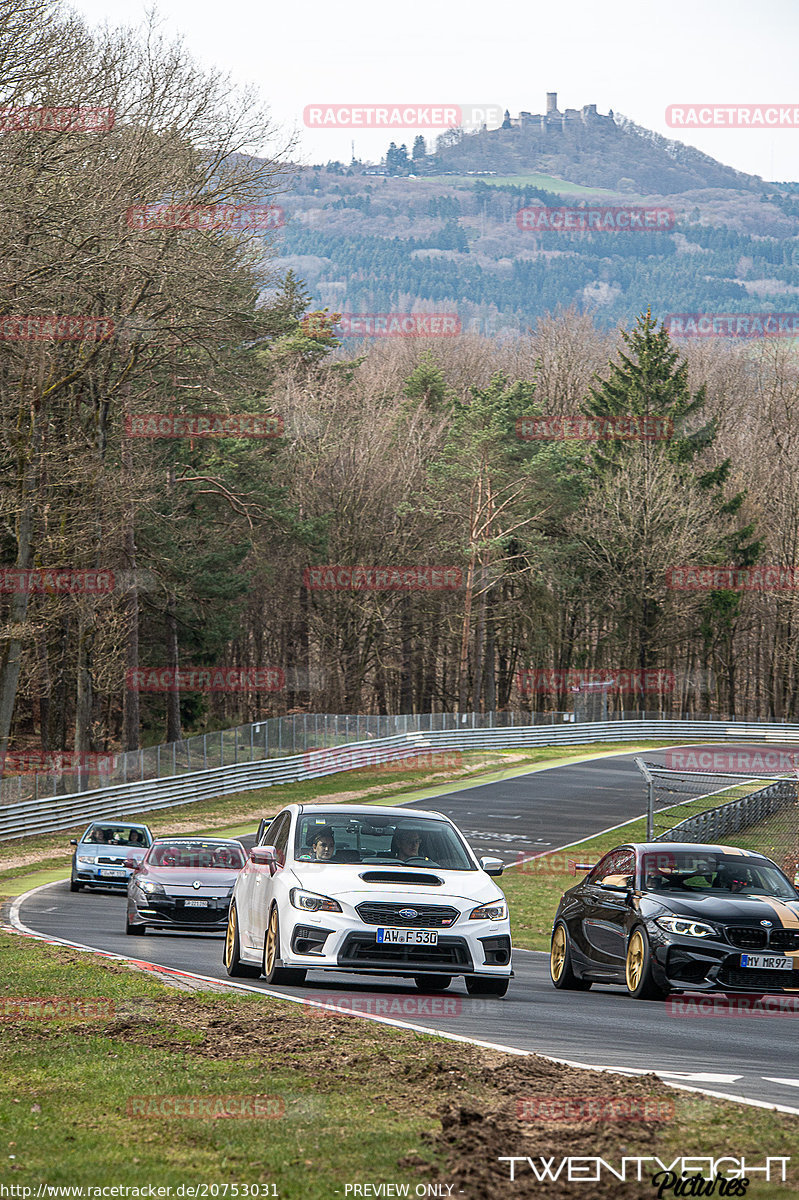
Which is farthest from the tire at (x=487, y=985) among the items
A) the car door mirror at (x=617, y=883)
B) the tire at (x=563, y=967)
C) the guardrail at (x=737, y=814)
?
the guardrail at (x=737, y=814)

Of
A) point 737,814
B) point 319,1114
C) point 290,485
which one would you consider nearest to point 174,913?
point 737,814

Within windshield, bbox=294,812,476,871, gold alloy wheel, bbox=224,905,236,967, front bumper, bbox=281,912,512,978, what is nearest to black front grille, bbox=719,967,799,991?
front bumper, bbox=281,912,512,978

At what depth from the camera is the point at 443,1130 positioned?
6648 millimetres

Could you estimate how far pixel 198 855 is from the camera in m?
22.2

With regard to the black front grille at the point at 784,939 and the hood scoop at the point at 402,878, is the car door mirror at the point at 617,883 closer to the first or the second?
the black front grille at the point at 784,939

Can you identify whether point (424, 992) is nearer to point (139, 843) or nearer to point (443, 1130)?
point (443, 1130)

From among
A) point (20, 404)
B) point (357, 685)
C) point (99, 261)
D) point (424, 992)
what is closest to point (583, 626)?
point (357, 685)

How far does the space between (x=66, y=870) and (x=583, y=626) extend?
179 ft

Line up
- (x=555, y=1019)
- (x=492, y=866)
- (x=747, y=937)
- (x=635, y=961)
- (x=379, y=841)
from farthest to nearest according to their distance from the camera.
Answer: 1. (x=635, y=961)
2. (x=379, y=841)
3. (x=492, y=866)
4. (x=747, y=937)
5. (x=555, y=1019)

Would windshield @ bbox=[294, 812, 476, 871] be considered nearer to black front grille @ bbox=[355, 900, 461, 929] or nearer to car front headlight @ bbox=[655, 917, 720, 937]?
black front grille @ bbox=[355, 900, 461, 929]

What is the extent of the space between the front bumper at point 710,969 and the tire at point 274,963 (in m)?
3.10

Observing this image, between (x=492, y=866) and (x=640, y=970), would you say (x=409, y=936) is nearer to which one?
(x=492, y=866)

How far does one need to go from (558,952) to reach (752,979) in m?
2.68

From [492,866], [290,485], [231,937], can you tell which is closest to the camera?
[492,866]
